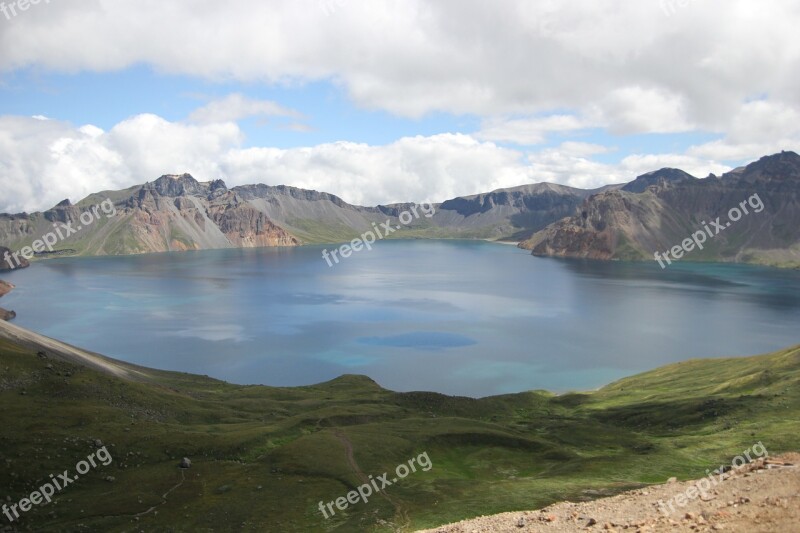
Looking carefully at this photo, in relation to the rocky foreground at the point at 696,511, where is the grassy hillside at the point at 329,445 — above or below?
below

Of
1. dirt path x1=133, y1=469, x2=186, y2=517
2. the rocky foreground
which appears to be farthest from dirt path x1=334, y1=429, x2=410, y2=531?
dirt path x1=133, y1=469, x2=186, y2=517

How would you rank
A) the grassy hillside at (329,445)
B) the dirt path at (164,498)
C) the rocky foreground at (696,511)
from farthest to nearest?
the grassy hillside at (329,445), the dirt path at (164,498), the rocky foreground at (696,511)

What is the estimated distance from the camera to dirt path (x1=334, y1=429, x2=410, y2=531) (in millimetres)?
51078

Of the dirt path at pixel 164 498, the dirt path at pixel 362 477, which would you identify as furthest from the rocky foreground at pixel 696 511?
the dirt path at pixel 164 498

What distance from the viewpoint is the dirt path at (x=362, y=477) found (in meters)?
51.1

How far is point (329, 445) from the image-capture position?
231 feet

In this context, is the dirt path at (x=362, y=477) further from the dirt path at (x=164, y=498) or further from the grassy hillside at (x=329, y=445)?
the dirt path at (x=164, y=498)

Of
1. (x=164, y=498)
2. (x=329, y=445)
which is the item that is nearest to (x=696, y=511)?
(x=164, y=498)

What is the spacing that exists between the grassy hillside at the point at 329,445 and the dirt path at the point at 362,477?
0.98ft

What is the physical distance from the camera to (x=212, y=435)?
70.6m

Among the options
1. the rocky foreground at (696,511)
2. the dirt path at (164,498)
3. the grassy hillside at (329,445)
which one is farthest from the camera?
the grassy hillside at (329,445)

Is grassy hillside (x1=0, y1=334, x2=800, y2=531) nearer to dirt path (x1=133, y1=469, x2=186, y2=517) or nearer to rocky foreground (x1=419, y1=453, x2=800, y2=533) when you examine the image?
dirt path (x1=133, y1=469, x2=186, y2=517)

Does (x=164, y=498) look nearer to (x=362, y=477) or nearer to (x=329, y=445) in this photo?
(x=362, y=477)

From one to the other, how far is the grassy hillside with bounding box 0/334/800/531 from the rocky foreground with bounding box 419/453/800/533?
58.9ft
